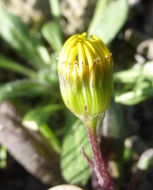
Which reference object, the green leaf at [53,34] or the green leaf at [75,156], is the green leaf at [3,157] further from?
the green leaf at [53,34]

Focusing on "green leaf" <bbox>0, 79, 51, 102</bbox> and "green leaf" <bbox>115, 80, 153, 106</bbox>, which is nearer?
"green leaf" <bbox>115, 80, 153, 106</bbox>

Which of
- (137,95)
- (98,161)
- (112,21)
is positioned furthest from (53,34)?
(98,161)

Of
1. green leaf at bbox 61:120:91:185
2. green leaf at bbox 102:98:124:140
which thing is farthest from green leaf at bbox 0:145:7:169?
green leaf at bbox 102:98:124:140

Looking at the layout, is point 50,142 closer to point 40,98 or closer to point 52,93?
point 52,93

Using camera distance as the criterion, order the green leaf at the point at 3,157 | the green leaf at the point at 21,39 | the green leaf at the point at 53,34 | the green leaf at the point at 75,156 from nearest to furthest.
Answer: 1. the green leaf at the point at 75,156
2. the green leaf at the point at 3,157
3. the green leaf at the point at 53,34
4. the green leaf at the point at 21,39

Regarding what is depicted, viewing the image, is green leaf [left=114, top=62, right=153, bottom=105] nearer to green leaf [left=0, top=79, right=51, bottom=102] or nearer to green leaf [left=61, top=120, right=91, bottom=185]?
green leaf [left=61, top=120, right=91, bottom=185]

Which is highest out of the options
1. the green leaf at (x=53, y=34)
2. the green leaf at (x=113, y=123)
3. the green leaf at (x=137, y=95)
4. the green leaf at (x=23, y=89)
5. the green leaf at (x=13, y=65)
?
the green leaf at (x=53, y=34)

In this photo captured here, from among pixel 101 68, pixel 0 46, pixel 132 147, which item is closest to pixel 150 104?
pixel 132 147

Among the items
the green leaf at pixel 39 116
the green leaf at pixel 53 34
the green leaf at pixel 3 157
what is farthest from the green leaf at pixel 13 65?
the green leaf at pixel 3 157
